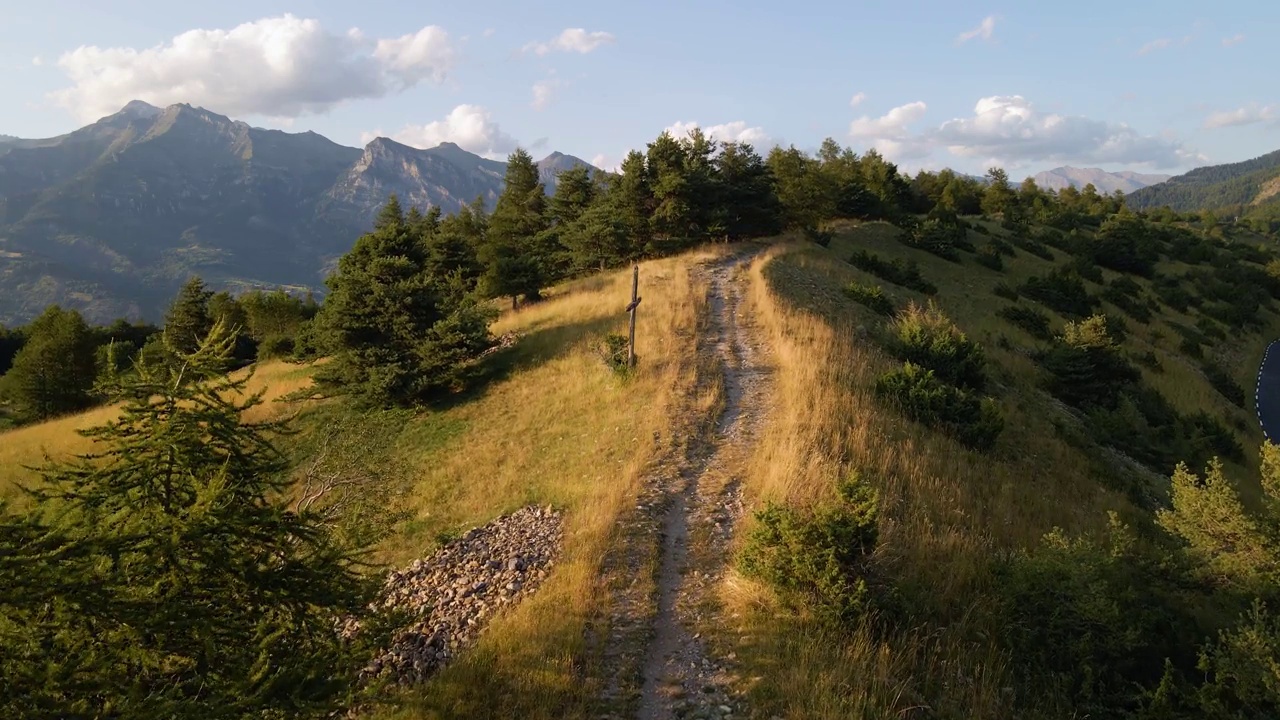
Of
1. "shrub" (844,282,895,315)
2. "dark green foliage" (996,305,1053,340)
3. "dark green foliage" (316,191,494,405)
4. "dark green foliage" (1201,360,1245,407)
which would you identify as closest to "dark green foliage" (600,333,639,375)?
"dark green foliage" (316,191,494,405)

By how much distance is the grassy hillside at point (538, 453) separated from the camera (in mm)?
5941

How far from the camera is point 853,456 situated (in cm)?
1009

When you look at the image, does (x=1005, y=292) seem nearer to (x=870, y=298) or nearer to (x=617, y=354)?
(x=870, y=298)

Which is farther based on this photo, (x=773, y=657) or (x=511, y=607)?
(x=511, y=607)

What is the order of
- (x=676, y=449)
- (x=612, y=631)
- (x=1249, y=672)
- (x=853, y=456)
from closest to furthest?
(x=1249, y=672)
(x=612, y=631)
(x=853, y=456)
(x=676, y=449)

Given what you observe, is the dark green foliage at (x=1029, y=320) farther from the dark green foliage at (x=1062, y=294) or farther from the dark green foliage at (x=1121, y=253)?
the dark green foliage at (x=1121, y=253)

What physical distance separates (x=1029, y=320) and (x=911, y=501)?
24.6 meters

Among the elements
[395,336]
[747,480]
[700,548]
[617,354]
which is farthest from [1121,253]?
[700,548]

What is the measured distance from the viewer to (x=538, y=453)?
13094 millimetres

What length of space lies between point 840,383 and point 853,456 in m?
3.61

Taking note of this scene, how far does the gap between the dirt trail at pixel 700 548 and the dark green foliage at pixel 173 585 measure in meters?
2.91

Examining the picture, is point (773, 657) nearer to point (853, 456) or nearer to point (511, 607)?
point (511, 607)

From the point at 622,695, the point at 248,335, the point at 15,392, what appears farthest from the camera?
A: the point at 248,335

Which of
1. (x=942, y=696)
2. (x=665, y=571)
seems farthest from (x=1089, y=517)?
(x=665, y=571)
